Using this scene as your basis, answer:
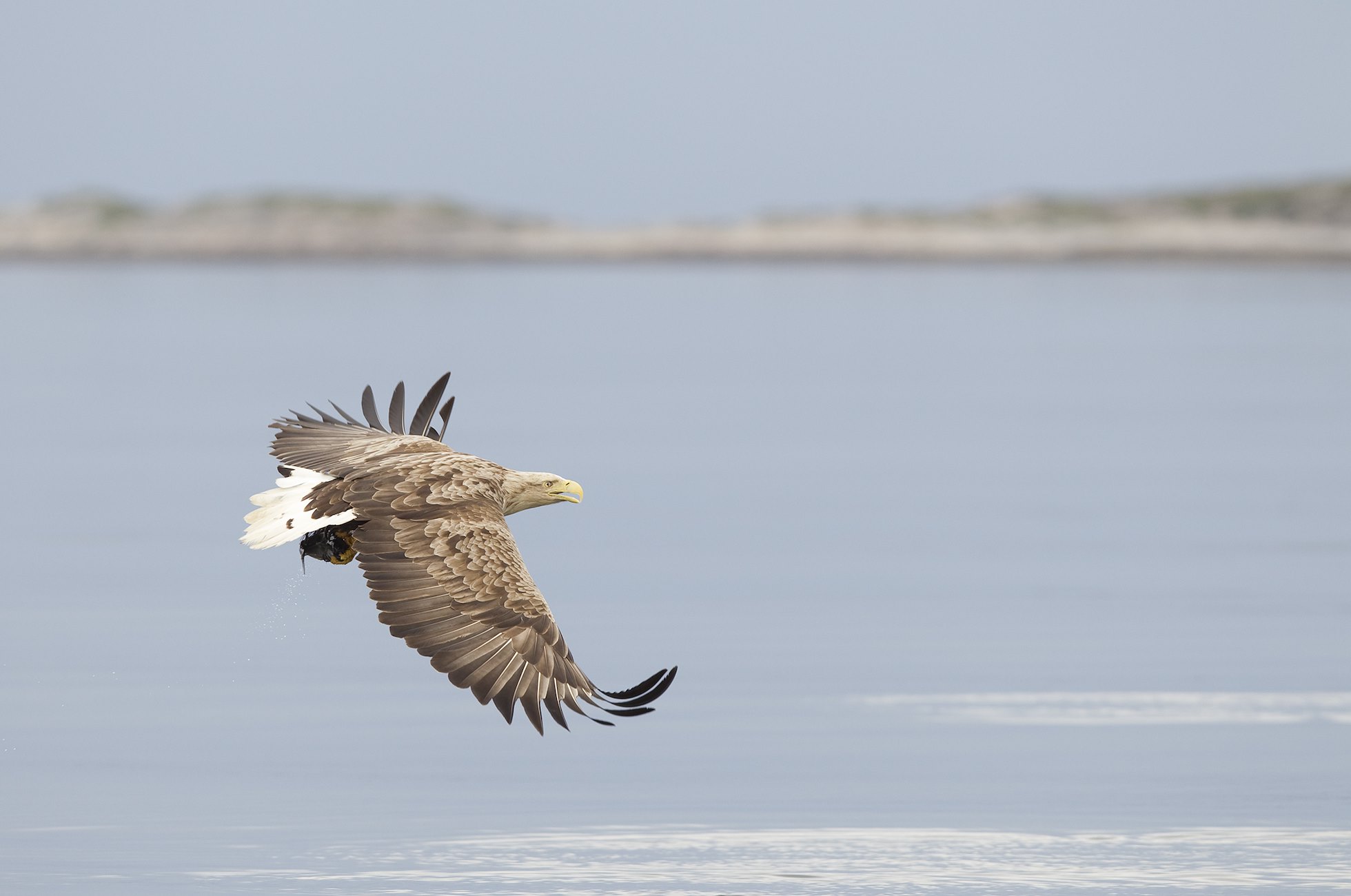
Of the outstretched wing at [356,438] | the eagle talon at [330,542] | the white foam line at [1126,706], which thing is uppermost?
the outstretched wing at [356,438]

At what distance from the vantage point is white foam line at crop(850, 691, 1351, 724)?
36.3 ft

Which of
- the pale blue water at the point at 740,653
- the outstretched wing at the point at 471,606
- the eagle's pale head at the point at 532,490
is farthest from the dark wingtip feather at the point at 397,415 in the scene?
the outstretched wing at the point at 471,606

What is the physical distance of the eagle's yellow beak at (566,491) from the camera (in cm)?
959

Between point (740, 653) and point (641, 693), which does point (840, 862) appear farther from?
point (740, 653)

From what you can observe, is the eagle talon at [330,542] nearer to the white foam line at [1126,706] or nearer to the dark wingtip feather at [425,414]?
the dark wingtip feather at [425,414]

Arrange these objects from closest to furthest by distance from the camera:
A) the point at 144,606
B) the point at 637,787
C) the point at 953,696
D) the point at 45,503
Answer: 1. the point at 637,787
2. the point at 953,696
3. the point at 144,606
4. the point at 45,503

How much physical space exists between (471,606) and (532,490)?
1.14 metres

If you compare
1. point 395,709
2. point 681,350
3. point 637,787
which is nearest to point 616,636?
point 395,709

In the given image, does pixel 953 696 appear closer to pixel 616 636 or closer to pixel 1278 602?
pixel 616 636

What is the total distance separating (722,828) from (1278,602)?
5564 mm

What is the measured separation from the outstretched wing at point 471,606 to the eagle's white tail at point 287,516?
193mm

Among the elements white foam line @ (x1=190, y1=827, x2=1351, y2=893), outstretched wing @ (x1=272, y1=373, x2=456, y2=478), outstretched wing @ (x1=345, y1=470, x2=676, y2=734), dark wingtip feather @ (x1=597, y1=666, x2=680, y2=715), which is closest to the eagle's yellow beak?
outstretched wing @ (x1=272, y1=373, x2=456, y2=478)

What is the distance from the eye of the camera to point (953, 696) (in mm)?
11586

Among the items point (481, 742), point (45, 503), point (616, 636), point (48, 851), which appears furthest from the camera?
point (45, 503)
